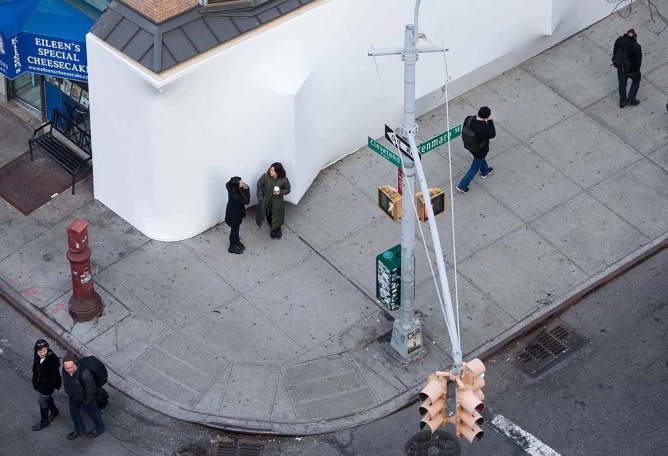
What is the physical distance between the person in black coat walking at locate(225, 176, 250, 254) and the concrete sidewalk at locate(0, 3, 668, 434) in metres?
0.52

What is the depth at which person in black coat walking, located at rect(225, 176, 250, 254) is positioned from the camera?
20438mm

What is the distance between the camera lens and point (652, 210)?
21797 millimetres

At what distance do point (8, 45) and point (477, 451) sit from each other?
8912 millimetres

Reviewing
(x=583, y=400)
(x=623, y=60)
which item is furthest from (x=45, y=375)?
(x=623, y=60)

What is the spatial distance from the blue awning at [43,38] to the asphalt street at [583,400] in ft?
20.9

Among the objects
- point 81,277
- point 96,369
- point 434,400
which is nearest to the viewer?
point 434,400

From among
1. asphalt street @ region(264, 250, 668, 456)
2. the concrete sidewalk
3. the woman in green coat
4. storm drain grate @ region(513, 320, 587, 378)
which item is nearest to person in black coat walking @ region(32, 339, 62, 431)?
the concrete sidewalk

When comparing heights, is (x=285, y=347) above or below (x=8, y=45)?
below

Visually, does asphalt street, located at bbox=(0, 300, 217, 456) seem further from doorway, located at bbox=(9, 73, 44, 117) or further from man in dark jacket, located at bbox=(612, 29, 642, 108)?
man in dark jacket, located at bbox=(612, 29, 642, 108)

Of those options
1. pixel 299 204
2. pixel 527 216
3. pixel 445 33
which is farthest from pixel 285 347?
pixel 445 33

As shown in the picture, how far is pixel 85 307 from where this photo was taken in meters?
19.9

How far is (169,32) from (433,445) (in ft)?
20.9

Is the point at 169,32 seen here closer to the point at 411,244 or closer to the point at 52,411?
the point at 411,244

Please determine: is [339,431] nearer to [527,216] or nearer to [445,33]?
[527,216]
